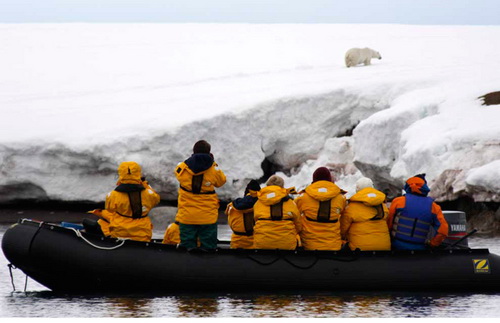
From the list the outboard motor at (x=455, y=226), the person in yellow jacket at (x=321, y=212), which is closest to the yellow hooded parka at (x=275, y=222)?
the person in yellow jacket at (x=321, y=212)

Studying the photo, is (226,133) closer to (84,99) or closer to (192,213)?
(84,99)

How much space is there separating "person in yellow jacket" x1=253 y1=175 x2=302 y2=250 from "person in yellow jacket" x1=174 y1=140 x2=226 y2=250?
417mm

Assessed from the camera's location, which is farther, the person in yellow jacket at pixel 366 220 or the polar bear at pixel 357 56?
the polar bear at pixel 357 56

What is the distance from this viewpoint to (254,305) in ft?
24.6

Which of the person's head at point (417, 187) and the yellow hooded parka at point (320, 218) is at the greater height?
the person's head at point (417, 187)

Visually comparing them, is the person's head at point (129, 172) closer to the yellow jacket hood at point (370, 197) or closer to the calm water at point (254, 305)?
the calm water at point (254, 305)

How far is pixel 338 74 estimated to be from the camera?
19.0 meters

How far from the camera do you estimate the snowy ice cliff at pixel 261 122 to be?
43.9 ft

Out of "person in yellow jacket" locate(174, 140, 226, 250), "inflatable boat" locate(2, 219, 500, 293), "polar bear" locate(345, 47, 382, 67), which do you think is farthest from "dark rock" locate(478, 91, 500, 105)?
"person in yellow jacket" locate(174, 140, 226, 250)

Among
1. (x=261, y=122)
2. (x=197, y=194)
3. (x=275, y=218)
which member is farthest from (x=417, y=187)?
(x=261, y=122)

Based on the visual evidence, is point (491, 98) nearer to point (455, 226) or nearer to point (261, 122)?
point (261, 122)

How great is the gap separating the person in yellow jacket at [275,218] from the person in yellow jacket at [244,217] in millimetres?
145

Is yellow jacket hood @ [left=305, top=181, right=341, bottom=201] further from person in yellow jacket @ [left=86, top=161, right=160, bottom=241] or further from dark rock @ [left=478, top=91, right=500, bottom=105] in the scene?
dark rock @ [left=478, top=91, right=500, bottom=105]
